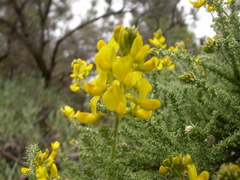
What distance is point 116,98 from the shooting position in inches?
22.1

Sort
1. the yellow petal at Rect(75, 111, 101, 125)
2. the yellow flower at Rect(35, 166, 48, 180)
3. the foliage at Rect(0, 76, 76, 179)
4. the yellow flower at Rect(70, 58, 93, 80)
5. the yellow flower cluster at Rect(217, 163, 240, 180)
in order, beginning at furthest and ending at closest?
the foliage at Rect(0, 76, 76, 179) → the yellow flower at Rect(70, 58, 93, 80) → the yellow flower at Rect(35, 166, 48, 180) → the yellow petal at Rect(75, 111, 101, 125) → the yellow flower cluster at Rect(217, 163, 240, 180)

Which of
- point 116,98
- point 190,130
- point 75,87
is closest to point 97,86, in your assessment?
point 116,98

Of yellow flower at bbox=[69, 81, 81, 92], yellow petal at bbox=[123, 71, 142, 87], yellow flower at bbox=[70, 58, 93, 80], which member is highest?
yellow flower at bbox=[70, 58, 93, 80]

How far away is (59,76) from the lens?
18.7 ft

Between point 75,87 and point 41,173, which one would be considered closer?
point 41,173

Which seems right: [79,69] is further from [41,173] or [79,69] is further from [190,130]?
[190,130]

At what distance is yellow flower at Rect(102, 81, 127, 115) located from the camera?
55cm

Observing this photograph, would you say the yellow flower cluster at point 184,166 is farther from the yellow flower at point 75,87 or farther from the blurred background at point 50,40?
the blurred background at point 50,40

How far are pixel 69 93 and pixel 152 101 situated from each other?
5.15m

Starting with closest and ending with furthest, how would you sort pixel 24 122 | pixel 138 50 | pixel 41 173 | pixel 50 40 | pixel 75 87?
1. pixel 138 50
2. pixel 41 173
3. pixel 75 87
4. pixel 24 122
5. pixel 50 40

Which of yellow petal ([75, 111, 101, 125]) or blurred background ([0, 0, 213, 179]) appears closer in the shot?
yellow petal ([75, 111, 101, 125])

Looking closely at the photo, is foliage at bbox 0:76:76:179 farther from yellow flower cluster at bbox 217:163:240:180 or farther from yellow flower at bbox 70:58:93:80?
yellow flower cluster at bbox 217:163:240:180

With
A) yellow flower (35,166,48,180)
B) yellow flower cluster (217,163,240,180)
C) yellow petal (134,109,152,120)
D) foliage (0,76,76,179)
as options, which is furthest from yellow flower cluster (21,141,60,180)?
foliage (0,76,76,179)

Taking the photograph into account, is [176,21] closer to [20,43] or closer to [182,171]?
[20,43]
